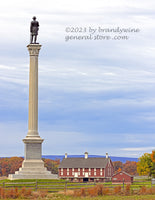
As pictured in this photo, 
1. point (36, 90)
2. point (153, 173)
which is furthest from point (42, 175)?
point (153, 173)

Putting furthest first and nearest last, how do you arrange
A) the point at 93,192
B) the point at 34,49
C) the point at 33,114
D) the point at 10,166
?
the point at 10,166 → the point at 34,49 → the point at 33,114 → the point at 93,192

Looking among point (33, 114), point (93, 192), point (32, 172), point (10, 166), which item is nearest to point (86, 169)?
point (10, 166)

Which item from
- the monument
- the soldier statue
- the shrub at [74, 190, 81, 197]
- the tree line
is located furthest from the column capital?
the tree line

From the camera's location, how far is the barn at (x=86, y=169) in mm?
95125

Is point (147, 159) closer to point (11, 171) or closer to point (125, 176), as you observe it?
point (125, 176)

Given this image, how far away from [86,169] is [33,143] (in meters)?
49.0

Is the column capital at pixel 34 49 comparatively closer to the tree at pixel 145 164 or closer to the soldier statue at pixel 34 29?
the soldier statue at pixel 34 29

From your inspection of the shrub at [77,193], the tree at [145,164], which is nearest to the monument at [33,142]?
the shrub at [77,193]

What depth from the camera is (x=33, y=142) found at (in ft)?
159

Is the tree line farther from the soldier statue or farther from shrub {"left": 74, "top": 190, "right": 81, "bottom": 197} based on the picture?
shrub {"left": 74, "top": 190, "right": 81, "bottom": 197}

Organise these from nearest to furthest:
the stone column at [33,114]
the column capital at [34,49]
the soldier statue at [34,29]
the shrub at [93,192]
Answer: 1. the shrub at [93,192]
2. the stone column at [33,114]
3. the column capital at [34,49]
4. the soldier statue at [34,29]

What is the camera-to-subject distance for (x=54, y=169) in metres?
115

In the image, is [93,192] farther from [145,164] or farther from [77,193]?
[145,164]

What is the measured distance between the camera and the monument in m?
47.4
